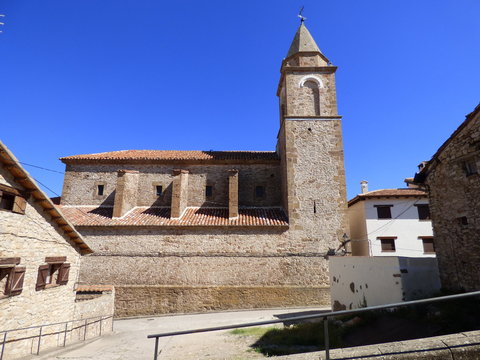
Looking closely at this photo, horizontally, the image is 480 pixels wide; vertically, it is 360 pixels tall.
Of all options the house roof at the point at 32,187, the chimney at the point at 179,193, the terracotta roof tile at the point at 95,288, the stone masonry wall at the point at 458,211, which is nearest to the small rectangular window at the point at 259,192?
the chimney at the point at 179,193

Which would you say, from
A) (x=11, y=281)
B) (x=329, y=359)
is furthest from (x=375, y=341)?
(x=11, y=281)

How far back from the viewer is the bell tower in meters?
16.4

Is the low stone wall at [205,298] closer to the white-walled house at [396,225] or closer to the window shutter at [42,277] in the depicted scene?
the window shutter at [42,277]

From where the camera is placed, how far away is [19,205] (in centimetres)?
811

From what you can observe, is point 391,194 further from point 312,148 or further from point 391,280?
point 391,280

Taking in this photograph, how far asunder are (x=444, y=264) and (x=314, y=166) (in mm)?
8962

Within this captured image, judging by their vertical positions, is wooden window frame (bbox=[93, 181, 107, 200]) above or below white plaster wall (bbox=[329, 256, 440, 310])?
above

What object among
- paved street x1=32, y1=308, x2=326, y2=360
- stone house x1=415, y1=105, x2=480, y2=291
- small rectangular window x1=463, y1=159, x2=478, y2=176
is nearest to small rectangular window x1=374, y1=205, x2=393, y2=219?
stone house x1=415, y1=105, x2=480, y2=291

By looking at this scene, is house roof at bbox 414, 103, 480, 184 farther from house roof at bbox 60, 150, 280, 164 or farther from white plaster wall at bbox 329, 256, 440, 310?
house roof at bbox 60, 150, 280, 164

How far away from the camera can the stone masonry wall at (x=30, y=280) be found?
24.7ft

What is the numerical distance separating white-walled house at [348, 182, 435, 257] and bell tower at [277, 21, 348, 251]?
4429 millimetres

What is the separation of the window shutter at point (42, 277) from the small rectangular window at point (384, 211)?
1930 cm

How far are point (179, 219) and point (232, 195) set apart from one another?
348 cm

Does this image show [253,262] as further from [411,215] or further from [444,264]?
[411,215]
